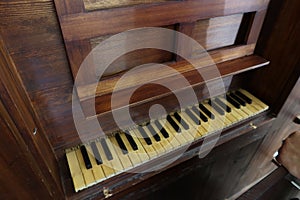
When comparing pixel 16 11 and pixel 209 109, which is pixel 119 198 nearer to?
pixel 209 109

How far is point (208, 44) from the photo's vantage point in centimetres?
93

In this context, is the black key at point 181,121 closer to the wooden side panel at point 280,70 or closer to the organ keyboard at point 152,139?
the organ keyboard at point 152,139

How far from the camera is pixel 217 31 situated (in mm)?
912

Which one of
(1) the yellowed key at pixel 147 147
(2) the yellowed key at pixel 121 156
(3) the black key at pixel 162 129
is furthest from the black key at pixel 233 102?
(2) the yellowed key at pixel 121 156

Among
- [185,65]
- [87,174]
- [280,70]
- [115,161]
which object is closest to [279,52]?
[280,70]

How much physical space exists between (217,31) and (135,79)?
450mm

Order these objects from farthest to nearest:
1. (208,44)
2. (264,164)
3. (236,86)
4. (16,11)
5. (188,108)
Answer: (264,164) → (236,86) → (188,108) → (208,44) → (16,11)

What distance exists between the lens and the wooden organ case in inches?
22.3

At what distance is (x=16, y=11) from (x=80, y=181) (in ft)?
1.96

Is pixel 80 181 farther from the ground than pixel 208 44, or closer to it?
closer to it

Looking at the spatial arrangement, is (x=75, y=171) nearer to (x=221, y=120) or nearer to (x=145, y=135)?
(x=145, y=135)

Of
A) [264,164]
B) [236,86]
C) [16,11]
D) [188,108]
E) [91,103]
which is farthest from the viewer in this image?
[264,164]

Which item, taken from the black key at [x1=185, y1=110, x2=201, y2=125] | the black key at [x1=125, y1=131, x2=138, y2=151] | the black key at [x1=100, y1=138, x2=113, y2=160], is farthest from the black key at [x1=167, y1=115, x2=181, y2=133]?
the black key at [x1=100, y1=138, x2=113, y2=160]

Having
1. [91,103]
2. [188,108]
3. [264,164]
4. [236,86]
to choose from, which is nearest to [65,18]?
[91,103]
